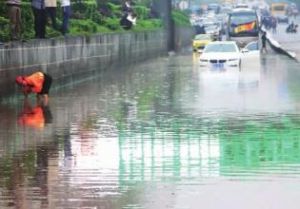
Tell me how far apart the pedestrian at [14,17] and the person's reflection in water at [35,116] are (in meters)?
1.88

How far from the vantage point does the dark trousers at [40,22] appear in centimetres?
2325

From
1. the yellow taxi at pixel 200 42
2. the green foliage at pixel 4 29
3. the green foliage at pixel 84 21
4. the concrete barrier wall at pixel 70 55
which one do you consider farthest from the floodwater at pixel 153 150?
the yellow taxi at pixel 200 42

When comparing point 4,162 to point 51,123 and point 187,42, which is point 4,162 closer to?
point 51,123

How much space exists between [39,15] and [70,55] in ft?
14.8

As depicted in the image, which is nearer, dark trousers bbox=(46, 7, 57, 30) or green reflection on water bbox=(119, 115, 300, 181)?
green reflection on water bbox=(119, 115, 300, 181)

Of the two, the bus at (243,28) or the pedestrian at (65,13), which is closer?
the pedestrian at (65,13)

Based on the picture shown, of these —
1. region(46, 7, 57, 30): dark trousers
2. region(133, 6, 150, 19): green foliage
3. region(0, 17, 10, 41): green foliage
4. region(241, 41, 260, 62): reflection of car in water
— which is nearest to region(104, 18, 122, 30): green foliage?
region(241, 41, 260, 62): reflection of car in water

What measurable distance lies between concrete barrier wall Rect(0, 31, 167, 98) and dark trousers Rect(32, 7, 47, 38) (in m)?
0.24

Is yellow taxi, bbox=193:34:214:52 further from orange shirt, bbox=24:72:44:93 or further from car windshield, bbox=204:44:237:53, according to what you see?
orange shirt, bbox=24:72:44:93

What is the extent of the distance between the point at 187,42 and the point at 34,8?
4687 centimetres

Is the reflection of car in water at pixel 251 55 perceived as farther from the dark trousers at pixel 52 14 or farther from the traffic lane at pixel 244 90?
the dark trousers at pixel 52 14

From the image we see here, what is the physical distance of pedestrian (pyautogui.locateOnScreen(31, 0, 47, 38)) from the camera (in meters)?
23.2

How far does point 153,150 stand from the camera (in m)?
12.7

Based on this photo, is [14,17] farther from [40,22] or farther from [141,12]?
[141,12]
